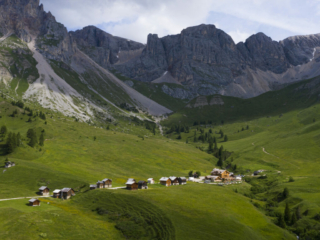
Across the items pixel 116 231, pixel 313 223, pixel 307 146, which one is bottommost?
pixel 116 231

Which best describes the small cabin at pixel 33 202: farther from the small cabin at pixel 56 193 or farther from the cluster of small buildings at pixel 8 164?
the cluster of small buildings at pixel 8 164

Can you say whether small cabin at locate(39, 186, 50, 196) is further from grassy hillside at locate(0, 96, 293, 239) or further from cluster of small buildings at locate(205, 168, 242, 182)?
cluster of small buildings at locate(205, 168, 242, 182)

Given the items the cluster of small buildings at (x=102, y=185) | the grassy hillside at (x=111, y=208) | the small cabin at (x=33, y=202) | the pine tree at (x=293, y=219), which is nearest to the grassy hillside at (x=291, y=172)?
the pine tree at (x=293, y=219)

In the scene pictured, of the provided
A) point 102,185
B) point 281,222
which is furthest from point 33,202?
point 281,222

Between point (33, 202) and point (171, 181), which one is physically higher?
point (171, 181)

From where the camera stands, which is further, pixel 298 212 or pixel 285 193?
pixel 285 193

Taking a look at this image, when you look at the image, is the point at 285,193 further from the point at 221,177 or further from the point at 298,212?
the point at 221,177

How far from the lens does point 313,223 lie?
65.6 metres

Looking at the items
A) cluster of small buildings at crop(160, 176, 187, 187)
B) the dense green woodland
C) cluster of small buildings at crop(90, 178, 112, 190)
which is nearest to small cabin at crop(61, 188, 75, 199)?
the dense green woodland

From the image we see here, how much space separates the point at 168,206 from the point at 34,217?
3303 centimetres

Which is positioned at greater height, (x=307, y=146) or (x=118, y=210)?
(x=307, y=146)

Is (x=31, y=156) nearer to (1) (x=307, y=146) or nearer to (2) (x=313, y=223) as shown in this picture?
(2) (x=313, y=223)

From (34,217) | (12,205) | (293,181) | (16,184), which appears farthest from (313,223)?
(16,184)

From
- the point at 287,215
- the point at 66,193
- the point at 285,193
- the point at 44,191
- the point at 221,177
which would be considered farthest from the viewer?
the point at 221,177
